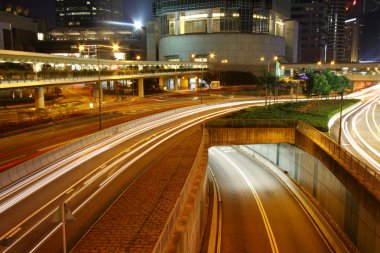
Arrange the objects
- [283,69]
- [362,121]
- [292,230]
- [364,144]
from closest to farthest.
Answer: [292,230], [364,144], [362,121], [283,69]

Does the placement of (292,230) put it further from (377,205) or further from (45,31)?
(45,31)

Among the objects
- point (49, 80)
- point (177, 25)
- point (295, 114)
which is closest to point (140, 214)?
point (49, 80)

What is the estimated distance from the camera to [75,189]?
20438mm

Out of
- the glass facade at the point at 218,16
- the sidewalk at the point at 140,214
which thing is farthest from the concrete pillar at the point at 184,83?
the sidewalk at the point at 140,214

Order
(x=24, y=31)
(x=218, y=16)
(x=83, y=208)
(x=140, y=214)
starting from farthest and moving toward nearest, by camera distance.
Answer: (x=24, y=31), (x=218, y=16), (x=83, y=208), (x=140, y=214)

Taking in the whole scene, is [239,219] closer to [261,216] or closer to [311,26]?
[261,216]

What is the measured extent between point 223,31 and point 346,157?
110662 millimetres

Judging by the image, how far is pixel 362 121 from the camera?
187 ft

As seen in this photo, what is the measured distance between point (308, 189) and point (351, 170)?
9024 mm

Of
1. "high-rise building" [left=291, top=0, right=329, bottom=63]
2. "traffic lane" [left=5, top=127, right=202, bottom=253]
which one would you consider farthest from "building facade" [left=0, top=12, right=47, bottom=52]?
"high-rise building" [left=291, top=0, right=329, bottom=63]

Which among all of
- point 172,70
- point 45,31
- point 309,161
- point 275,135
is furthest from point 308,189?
point 45,31

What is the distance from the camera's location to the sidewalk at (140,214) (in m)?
13.6

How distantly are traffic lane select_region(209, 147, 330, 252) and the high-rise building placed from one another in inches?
5851

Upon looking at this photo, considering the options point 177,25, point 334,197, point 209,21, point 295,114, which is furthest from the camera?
point 177,25
